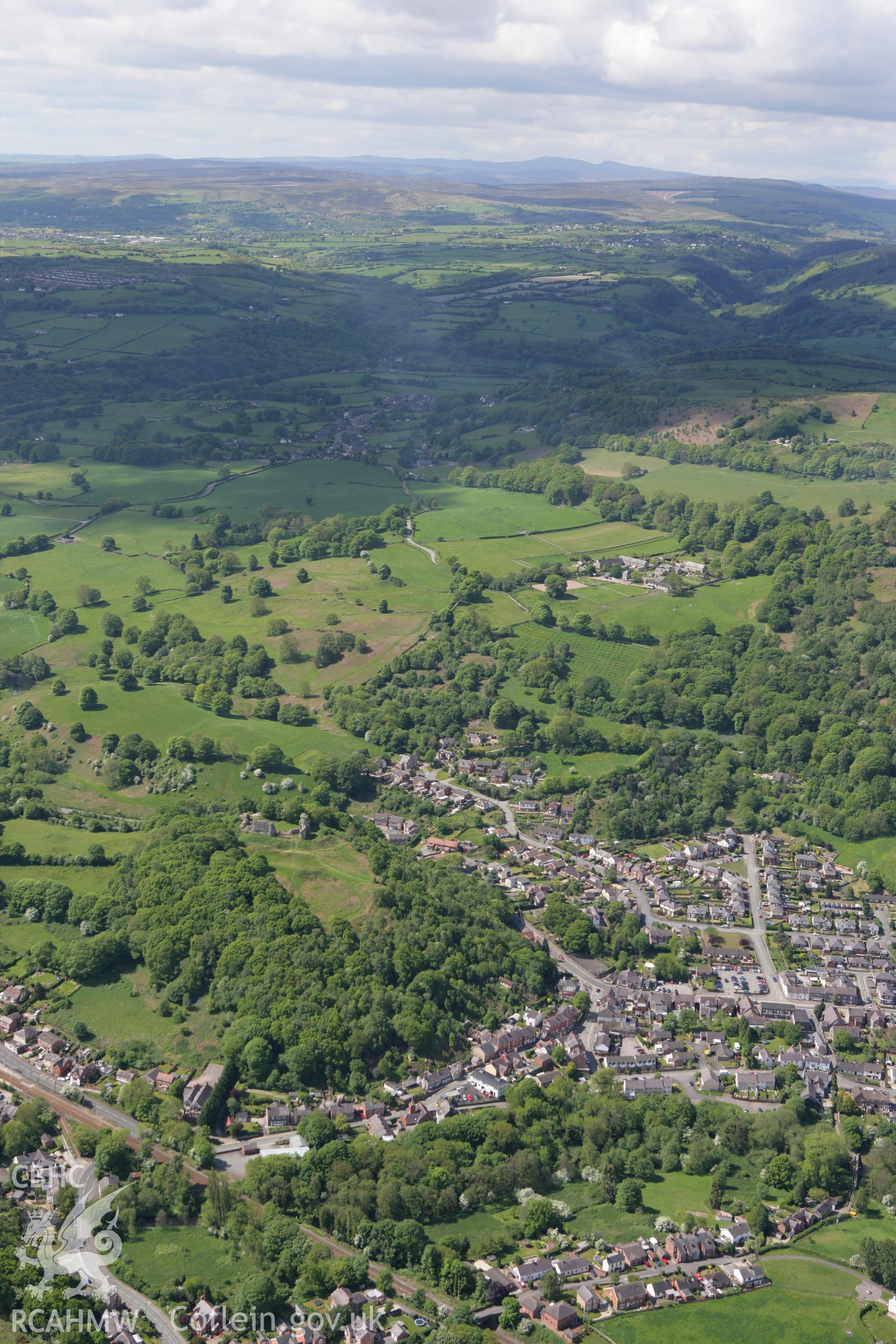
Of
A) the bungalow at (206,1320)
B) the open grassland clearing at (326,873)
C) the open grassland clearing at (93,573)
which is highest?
the open grassland clearing at (93,573)

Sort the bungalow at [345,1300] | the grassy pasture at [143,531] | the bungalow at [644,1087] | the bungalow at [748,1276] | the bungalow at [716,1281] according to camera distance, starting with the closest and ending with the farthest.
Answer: the bungalow at [345,1300] < the bungalow at [716,1281] < the bungalow at [748,1276] < the bungalow at [644,1087] < the grassy pasture at [143,531]

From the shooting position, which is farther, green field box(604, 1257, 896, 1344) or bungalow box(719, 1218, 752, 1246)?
bungalow box(719, 1218, 752, 1246)

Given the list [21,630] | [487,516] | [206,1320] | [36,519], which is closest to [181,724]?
[21,630]

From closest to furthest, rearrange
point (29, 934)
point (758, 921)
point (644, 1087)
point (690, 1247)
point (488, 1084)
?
point (690, 1247)
point (488, 1084)
point (644, 1087)
point (29, 934)
point (758, 921)

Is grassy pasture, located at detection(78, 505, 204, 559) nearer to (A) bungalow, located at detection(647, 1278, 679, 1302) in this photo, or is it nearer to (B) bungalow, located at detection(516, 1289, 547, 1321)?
(B) bungalow, located at detection(516, 1289, 547, 1321)

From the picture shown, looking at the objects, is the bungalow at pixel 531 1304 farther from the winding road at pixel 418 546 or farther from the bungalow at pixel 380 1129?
the winding road at pixel 418 546

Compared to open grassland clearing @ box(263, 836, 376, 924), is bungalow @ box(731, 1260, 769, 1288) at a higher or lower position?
lower

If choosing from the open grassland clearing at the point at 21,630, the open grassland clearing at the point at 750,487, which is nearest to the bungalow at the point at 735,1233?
the open grassland clearing at the point at 21,630

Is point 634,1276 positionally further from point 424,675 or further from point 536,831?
point 424,675

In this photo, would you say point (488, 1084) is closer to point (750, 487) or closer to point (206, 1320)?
point (206, 1320)

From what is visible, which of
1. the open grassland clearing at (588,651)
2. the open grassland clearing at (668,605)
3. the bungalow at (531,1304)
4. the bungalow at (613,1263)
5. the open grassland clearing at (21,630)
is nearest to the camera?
the bungalow at (531,1304)

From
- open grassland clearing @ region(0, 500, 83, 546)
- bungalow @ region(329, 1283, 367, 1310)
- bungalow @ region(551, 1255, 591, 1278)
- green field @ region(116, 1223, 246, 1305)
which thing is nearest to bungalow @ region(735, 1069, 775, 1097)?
bungalow @ region(551, 1255, 591, 1278)
